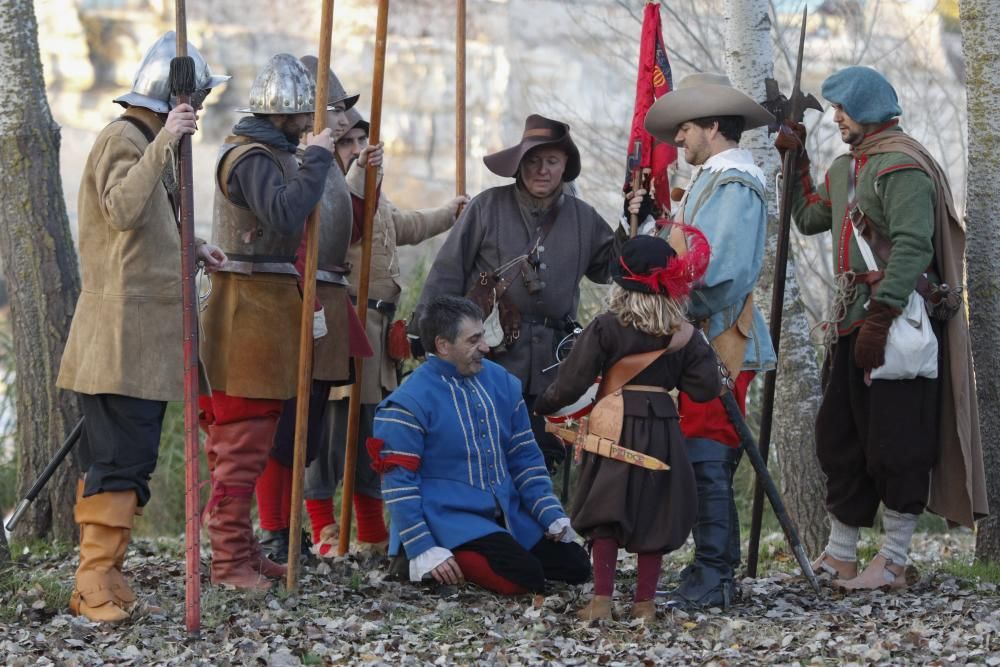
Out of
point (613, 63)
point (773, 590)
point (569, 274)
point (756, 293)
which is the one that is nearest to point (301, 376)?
point (569, 274)

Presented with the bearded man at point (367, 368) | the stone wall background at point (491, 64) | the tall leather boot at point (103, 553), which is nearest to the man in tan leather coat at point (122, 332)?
the tall leather boot at point (103, 553)

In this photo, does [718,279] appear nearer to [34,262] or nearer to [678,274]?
[678,274]

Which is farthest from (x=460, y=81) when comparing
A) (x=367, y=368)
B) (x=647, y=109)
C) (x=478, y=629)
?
(x=478, y=629)

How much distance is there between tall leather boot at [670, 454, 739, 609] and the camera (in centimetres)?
535

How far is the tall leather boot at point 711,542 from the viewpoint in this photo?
535cm

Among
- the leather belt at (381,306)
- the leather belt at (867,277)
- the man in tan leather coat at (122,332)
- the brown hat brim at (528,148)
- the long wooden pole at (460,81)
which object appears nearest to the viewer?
the man in tan leather coat at (122,332)

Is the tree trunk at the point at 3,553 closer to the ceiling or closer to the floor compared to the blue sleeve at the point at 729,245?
closer to the floor

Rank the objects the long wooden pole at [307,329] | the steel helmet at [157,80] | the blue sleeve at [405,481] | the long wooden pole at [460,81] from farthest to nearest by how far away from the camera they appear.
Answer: the long wooden pole at [460,81] → the blue sleeve at [405,481] → the long wooden pole at [307,329] → the steel helmet at [157,80]

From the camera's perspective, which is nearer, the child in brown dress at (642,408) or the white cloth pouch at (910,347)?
the child in brown dress at (642,408)

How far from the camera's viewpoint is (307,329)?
17.2ft

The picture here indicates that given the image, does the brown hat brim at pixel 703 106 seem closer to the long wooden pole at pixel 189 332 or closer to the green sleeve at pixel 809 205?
the green sleeve at pixel 809 205

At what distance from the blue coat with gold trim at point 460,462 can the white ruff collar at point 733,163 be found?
3.88 feet

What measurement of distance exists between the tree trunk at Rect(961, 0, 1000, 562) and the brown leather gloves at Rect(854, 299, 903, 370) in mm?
902

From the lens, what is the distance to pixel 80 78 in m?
25.1
